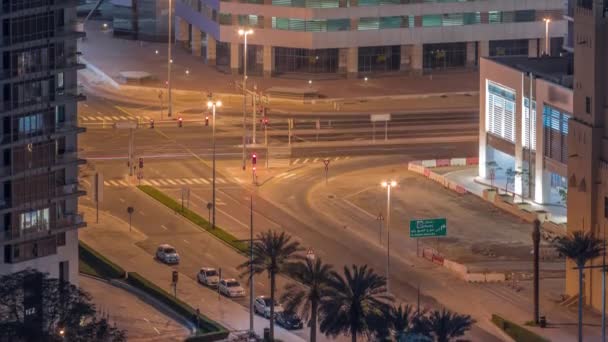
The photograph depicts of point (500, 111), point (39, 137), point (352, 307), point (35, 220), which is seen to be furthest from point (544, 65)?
point (352, 307)

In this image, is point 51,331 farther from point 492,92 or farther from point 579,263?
point 492,92

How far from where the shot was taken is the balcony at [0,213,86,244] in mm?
129875

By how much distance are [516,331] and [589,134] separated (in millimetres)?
17340

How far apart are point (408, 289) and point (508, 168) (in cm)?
3581

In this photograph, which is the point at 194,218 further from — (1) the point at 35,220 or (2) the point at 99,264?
(1) the point at 35,220

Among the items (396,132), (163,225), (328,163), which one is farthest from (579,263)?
(396,132)

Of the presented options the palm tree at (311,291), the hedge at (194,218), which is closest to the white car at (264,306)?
the palm tree at (311,291)

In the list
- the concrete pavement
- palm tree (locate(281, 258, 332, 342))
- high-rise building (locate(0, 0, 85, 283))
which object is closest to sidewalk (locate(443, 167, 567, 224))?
the concrete pavement

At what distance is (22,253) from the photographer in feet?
430

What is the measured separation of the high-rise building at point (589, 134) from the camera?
141 m

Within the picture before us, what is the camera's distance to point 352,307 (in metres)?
121

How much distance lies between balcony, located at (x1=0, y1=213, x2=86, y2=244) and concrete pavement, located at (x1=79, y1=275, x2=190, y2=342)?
5633 mm

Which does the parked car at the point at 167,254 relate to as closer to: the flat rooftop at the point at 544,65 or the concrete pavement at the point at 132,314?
the concrete pavement at the point at 132,314

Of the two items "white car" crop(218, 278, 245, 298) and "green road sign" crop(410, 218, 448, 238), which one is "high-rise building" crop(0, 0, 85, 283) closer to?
"white car" crop(218, 278, 245, 298)
